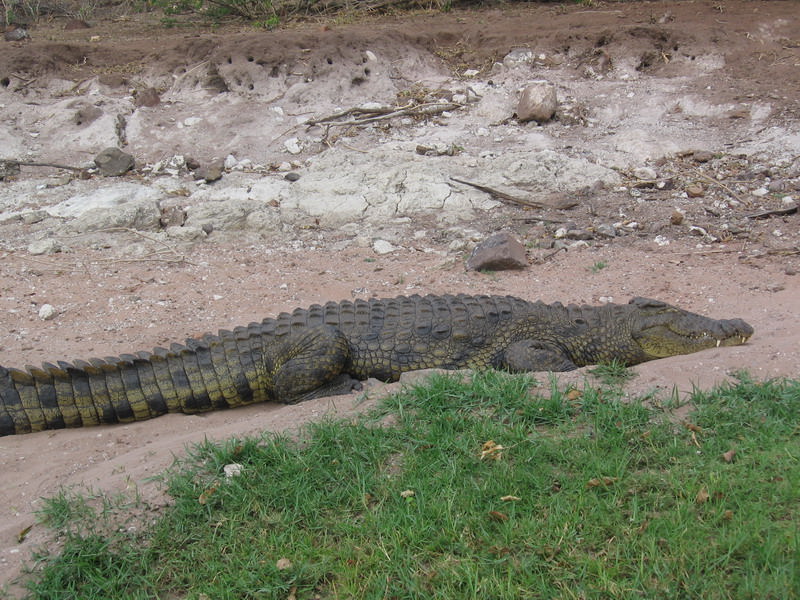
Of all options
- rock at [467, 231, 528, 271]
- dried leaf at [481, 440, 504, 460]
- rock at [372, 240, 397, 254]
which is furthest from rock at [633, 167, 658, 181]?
dried leaf at [481, 440, 504, 460]

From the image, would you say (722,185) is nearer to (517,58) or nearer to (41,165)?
(517,58)

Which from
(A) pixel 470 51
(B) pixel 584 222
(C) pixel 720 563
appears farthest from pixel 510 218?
(C) pixel 720 563

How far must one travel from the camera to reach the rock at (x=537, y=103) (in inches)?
362

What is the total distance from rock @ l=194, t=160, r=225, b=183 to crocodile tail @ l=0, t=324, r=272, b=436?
4.22 metres

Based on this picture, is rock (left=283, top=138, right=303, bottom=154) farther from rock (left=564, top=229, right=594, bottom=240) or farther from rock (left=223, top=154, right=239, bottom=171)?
rock (left=564, top=229, right=594, bottom=240)

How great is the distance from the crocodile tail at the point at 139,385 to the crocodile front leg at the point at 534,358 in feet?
5.63

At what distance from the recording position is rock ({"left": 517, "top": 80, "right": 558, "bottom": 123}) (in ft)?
30.2

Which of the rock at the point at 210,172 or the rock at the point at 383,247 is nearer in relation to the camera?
the rock at the point at 383,247

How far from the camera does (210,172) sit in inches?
339

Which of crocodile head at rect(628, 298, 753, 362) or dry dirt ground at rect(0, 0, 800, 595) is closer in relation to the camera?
dry dirt ground at rect(0, 0, 800, 595)

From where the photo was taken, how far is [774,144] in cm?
827

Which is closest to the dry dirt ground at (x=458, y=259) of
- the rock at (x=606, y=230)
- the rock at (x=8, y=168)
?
the rock at (x=606, y=230)

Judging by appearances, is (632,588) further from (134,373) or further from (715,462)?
(134,373)

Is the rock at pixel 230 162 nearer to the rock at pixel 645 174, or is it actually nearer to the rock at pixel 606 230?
the rock at pixel 606 230
